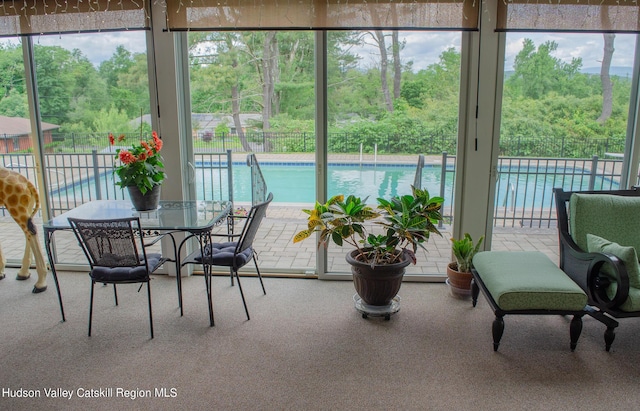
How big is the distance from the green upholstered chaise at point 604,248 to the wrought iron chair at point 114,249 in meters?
2.69

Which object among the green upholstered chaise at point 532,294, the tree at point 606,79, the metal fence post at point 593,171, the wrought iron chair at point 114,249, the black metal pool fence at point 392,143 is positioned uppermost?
the tree at point 606,79

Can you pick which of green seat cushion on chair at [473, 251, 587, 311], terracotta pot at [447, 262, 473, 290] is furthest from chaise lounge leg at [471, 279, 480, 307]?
green seat cushion on chair at [473, 251, 587, 311]

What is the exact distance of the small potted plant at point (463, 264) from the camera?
3447 mm

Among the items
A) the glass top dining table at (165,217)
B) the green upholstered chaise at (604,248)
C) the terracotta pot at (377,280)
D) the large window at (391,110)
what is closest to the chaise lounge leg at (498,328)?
the green upholstered chaise at (604,248)

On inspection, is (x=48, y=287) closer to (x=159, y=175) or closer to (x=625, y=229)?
(x=159, y=175)

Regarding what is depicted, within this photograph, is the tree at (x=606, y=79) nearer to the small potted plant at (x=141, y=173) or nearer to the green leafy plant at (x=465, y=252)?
the green leafy plant at (x=465, y=252)

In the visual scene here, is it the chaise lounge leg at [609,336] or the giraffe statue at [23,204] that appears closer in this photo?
the chaise lounge leg at [609,336]

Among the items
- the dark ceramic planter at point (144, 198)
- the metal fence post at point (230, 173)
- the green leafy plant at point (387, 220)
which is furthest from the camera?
the metal fence post at point (230, 173)

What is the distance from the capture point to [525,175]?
373 cm

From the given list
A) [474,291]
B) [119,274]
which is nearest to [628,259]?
[474,291]

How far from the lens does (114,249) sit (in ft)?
9.37

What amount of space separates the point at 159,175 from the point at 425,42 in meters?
2.18


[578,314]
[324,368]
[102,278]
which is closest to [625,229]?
[578,314]

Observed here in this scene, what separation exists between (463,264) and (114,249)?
95.1 inches
